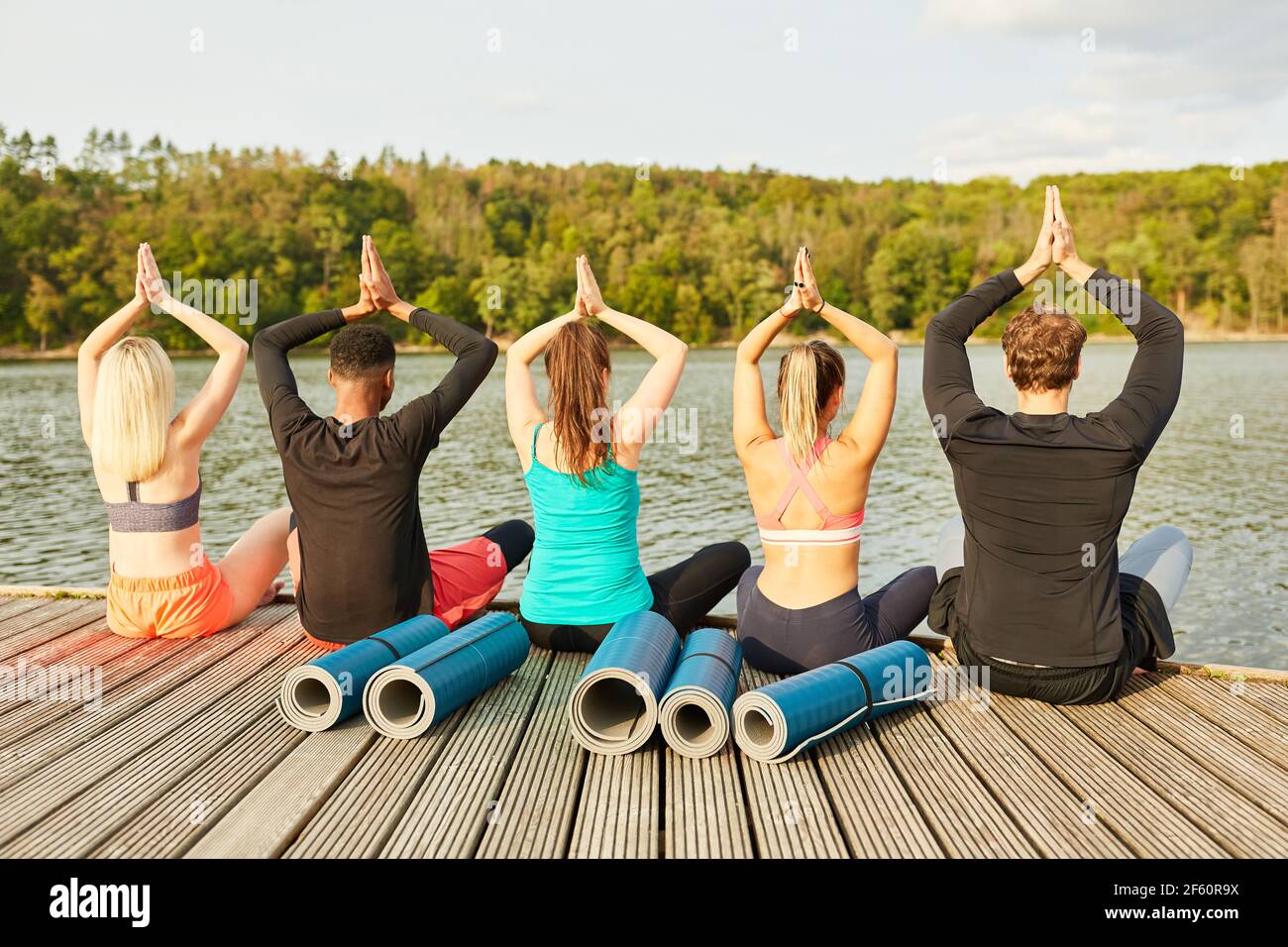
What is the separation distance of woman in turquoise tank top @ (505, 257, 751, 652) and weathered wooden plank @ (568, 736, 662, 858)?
36.4 inches

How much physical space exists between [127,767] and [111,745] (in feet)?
0.77

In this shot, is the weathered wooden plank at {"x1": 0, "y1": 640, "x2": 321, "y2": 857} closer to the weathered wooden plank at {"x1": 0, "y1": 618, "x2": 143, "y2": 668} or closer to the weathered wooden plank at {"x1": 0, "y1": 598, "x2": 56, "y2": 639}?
the weathered wooden plank at {"x1": 0, "y1": 618, "x2": 143, "y2": 668}

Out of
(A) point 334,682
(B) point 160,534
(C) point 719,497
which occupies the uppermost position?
(B) point 160,534

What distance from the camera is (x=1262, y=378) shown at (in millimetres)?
34688

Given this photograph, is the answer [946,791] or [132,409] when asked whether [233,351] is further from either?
[946,791]

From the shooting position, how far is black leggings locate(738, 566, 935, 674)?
398cm

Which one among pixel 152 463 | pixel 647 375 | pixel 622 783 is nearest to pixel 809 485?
pixel 647 375

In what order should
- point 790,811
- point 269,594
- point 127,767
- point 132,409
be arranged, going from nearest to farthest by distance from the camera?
point 790,811, point 127,767, point 132,409, point 269,594

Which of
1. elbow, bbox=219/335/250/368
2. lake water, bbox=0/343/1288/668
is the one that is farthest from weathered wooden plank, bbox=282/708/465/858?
lake water, bbox=0/343/1288/668

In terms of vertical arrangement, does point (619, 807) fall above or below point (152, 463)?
below

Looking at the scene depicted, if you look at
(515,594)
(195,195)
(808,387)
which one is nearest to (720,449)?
(515,594)

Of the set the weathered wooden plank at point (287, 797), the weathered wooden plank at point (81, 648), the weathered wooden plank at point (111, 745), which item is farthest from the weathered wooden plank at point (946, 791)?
the weathered wooden plank at point (81, 648)

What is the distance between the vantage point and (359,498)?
13.6 feet

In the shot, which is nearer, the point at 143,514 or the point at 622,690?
the point at 622,690
